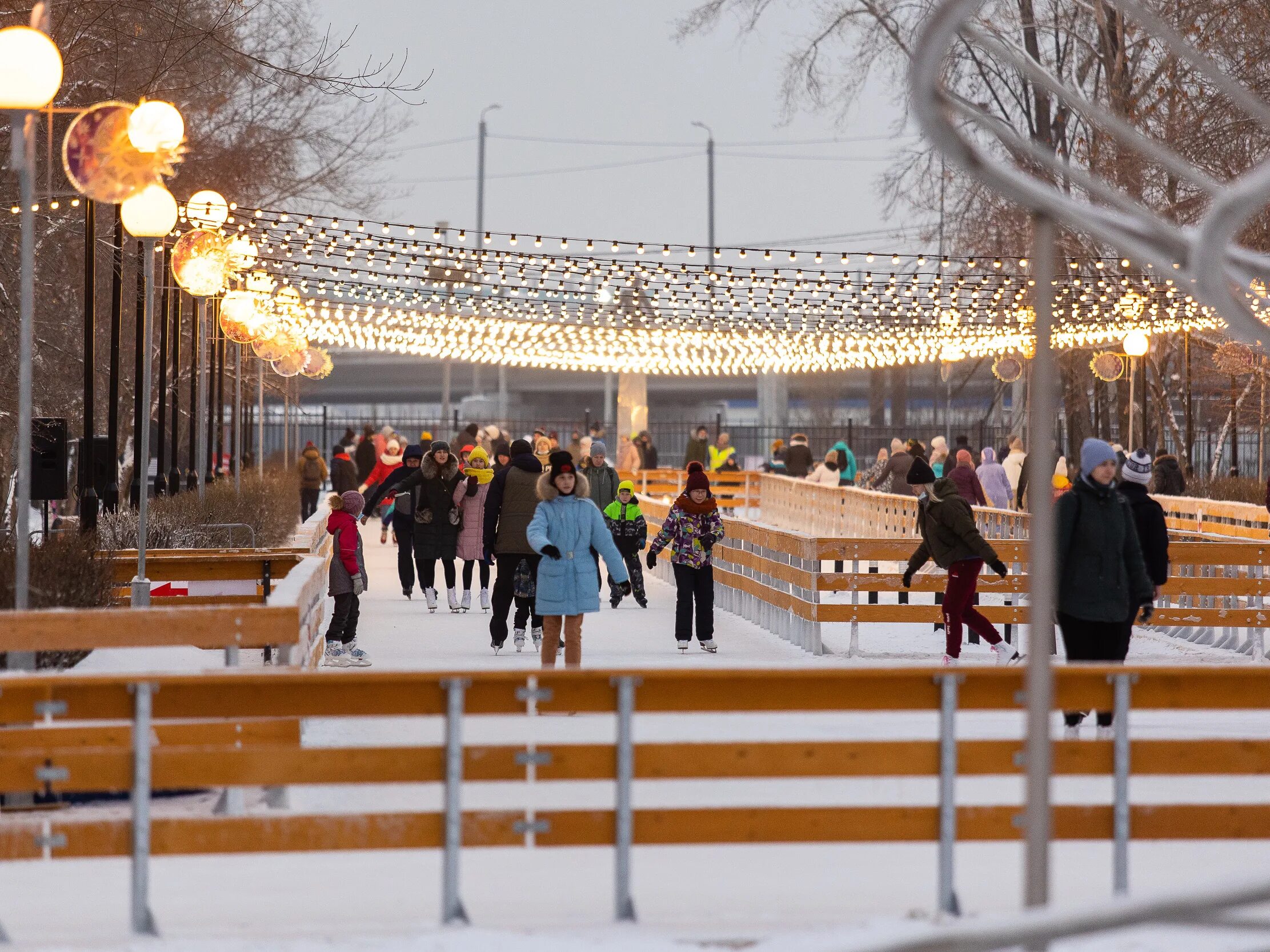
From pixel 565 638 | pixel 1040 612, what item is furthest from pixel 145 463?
pixel 1040 612

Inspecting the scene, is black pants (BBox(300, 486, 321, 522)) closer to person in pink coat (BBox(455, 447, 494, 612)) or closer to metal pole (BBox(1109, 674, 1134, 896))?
person in pink coat (BBox(455, 447, 494, 612))

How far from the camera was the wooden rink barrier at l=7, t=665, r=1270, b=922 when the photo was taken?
16.8 ft

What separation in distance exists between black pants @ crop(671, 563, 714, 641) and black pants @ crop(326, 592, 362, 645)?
2.48 m

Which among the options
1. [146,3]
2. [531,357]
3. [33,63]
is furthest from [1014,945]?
[531,357]

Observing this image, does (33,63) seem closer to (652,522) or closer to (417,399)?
(652,522)

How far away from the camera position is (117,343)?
1515 cm

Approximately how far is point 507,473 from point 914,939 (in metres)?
9.19

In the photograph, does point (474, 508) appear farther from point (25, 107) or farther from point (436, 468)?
point (25, 107)

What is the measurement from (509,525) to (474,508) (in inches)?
139

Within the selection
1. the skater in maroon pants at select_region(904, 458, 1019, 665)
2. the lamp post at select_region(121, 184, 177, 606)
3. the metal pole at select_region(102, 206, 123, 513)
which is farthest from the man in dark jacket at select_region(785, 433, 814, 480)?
the lamp post at select_region(121, 184, 177, 606)

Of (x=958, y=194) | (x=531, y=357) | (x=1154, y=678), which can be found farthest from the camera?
(x=531, y=357)

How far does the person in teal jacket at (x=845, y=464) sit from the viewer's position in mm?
31500

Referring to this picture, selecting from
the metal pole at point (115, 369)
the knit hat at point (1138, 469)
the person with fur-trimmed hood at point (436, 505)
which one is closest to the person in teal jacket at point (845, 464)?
the person with fur-trimmed hood at point (436, 505)

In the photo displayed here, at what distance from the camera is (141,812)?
4996 millimetres
